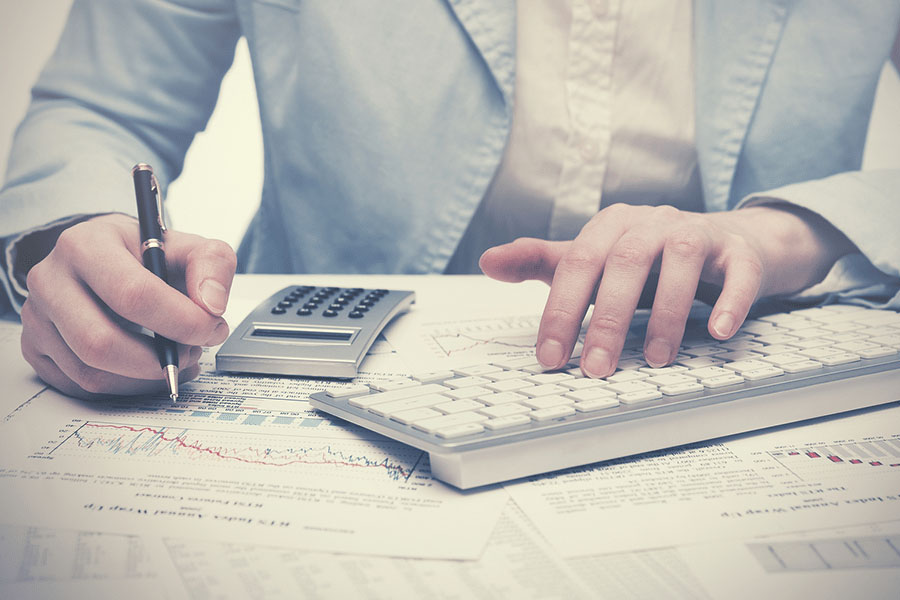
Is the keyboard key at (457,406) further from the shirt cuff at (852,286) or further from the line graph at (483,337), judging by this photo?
the shirt cuff at (852,286)

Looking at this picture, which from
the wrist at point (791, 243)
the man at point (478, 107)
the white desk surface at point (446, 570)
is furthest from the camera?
the man at point (478, 107)

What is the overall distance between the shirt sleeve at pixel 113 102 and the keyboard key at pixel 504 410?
36 centimetres

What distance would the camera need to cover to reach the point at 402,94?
2.44 ft

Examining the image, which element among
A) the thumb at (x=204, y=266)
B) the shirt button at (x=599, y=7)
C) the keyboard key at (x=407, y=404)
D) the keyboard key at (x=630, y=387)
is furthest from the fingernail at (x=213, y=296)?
→ the shirt button at (x=599, y=7)

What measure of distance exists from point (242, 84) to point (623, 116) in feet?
2.72

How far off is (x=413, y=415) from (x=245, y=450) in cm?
9

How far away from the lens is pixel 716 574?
0.23 meters

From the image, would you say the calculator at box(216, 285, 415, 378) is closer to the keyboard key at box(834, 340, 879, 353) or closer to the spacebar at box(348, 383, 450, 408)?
the spacebar at box(348, 383, 450, 408)

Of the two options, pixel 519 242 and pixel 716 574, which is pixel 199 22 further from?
pixel 716 574

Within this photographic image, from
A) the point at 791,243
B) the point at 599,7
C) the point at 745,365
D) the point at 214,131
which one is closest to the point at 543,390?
the point at 745,365

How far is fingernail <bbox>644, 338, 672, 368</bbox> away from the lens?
0.38 meters

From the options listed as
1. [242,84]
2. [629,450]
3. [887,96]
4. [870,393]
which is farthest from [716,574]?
[242,84]

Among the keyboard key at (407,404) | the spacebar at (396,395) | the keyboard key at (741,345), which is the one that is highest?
the keyboard key at (741,345)

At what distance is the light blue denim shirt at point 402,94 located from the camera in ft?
2.36
